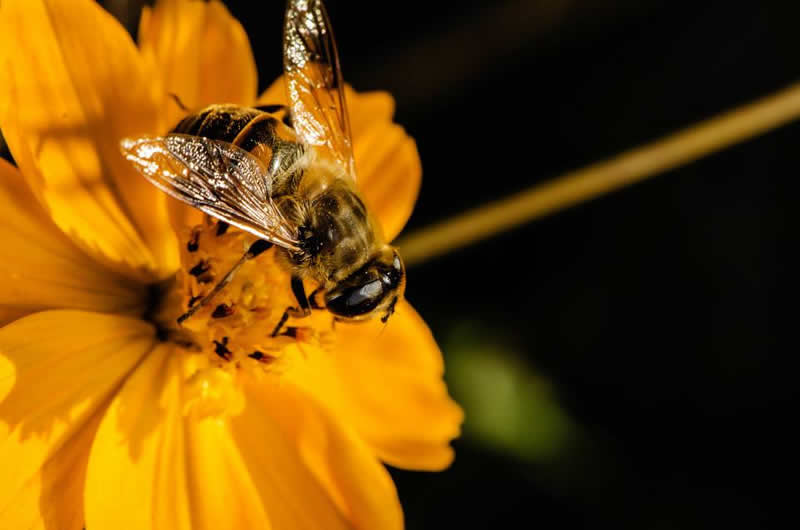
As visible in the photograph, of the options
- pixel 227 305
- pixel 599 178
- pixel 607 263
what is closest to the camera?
pixel 227 305

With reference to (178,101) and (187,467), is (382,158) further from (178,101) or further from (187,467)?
(187,467)

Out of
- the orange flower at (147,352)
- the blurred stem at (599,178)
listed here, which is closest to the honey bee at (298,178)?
the orange flower at (147,352)

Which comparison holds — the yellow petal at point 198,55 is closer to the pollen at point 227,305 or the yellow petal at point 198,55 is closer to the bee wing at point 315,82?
the bee wing at point 315,82

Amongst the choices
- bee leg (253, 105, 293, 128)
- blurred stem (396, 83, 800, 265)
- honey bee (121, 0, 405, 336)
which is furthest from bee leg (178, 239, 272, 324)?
blurred stem (396, 83, 800, 265)

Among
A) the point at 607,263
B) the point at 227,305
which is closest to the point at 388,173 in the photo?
the point at 227,305

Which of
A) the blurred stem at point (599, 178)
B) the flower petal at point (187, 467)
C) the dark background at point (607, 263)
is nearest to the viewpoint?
the flower petal at point (187, 467)

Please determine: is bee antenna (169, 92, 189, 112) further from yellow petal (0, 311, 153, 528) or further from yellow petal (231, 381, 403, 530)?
yellow petal (231, 381, 403, 530)

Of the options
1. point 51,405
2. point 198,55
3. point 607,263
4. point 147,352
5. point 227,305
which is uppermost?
point 607,263
